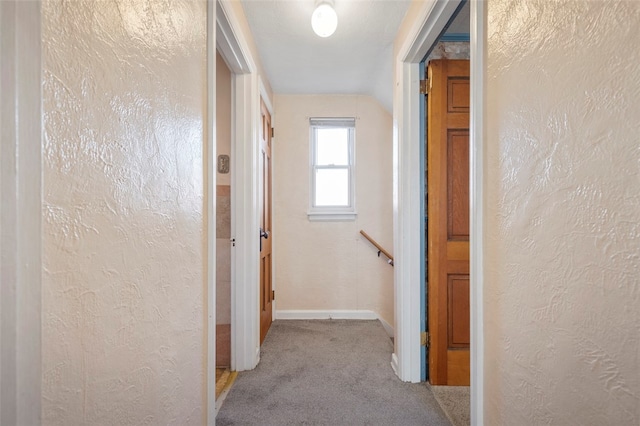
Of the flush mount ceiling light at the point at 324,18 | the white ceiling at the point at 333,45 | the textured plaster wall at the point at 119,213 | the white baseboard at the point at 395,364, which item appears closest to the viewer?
the textured plaster wall at the point at 119,213

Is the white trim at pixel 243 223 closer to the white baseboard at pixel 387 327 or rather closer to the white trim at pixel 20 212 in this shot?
the white baseboard at pixel 387 327

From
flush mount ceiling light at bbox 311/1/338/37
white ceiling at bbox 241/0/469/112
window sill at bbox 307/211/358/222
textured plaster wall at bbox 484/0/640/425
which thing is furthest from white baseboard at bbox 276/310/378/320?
flush mount ceiling light at bbox 311/1/338/37

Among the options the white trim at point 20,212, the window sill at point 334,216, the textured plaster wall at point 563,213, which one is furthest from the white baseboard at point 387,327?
the white trim at point 20,212

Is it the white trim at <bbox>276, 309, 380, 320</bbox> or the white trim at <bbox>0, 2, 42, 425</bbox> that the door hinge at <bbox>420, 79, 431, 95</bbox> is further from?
the white trim at <bbox>276, 309, 380, 320</bbox>

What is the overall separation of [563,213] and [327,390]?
1.76 meters

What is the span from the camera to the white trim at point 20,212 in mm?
513

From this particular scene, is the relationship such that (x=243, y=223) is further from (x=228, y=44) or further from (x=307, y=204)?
(x=307, y=204)

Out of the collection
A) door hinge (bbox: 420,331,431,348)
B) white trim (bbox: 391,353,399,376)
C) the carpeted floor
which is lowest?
the carpeted floor

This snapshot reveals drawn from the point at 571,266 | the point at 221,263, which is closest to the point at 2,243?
the point at 571,266

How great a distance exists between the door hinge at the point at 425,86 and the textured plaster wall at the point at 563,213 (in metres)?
1.08

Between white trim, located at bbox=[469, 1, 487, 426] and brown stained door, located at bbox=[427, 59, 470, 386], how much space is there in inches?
37.3

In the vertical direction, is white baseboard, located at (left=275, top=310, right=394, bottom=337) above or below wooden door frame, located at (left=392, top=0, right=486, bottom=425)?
below

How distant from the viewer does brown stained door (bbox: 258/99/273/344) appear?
2936 mm

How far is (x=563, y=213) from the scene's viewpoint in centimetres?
82
